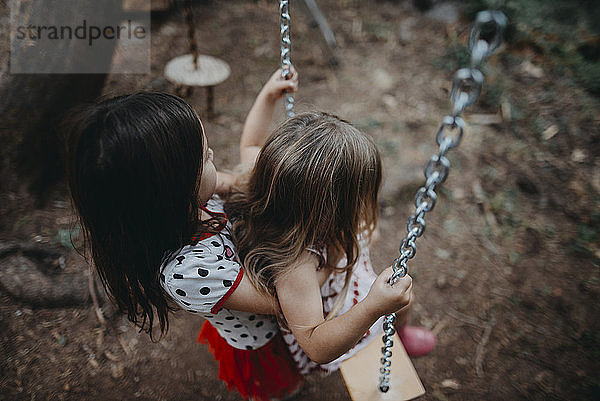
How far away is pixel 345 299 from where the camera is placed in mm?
1334

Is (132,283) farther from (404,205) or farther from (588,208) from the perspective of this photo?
(588,208)

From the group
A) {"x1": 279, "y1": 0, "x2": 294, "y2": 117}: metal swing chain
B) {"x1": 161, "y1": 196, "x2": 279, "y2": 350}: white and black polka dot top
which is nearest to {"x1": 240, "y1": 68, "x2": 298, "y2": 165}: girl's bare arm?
{"x1": 279, "y1": 0, "x2": 294, "y2": 117}: metal swing chain

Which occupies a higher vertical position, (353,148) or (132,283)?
(353,148)

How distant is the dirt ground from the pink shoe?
6cm

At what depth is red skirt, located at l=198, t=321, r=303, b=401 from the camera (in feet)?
4.72

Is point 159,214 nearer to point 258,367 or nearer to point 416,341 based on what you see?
point 258,367

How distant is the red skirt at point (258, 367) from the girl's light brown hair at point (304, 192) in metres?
0.38

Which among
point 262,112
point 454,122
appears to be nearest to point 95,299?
point 262,112

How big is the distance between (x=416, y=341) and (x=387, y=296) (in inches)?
39.7

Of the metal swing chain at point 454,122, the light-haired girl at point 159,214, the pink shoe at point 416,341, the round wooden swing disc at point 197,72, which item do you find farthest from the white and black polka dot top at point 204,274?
the round wooden swing disc at point 197,72

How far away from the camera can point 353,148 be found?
110 centimetres

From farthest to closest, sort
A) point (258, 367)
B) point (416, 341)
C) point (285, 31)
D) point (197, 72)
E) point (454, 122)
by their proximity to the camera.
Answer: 1. point (197, 72)
2. point (416, 341)
3. point (258, 367)
4. point (285, 31)
5. point (454, 122)

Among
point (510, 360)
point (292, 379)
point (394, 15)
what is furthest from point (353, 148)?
point (394, 15)

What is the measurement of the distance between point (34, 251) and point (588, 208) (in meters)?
2.76
